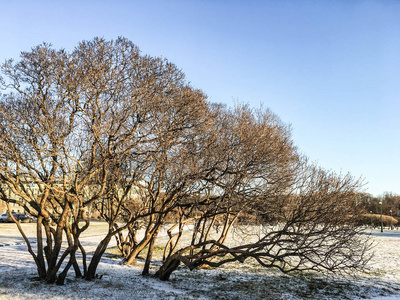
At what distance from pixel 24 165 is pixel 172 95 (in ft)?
15.9

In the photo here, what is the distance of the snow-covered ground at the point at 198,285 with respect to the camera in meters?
9.12

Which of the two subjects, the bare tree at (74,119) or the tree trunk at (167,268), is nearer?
the bare tree at (74,119)

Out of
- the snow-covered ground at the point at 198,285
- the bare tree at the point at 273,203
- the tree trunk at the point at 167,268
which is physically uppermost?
the bare tree at the point at 273,203

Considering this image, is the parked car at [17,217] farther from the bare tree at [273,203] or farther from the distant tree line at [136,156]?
the bare tree at [273,203]

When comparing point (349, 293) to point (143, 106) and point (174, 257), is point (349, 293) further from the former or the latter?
point (143, 106)

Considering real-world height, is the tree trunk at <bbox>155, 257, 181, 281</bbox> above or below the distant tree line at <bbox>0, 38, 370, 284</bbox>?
below

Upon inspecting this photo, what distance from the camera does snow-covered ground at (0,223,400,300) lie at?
912 centimetres

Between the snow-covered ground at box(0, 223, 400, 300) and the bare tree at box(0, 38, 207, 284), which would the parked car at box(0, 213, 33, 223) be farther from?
the bare tree at box(0, 38, 207, 284)

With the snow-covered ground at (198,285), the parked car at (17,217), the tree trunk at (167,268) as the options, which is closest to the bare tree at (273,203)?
the tree trunk at (167,268)

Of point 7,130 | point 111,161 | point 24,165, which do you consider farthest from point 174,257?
point 7,130

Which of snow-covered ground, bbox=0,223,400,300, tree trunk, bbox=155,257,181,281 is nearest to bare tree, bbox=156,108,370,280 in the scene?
tree trunk, bbox=155,257,181,281

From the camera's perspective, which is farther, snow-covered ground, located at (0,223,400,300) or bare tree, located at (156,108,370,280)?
bare tree, located at (156,108,370,280)

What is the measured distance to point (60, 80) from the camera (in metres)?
9.14

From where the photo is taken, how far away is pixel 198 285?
11.5 metres
